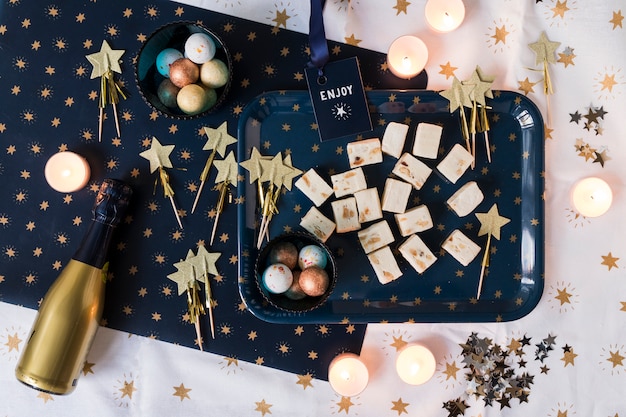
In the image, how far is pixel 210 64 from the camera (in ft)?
3.75

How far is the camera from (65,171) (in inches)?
47.3

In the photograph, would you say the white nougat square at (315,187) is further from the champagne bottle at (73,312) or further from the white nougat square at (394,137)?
the champagne bottle at (73,312)

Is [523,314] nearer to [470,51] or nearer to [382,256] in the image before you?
[382,256]

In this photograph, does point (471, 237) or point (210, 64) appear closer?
point (210, 64)

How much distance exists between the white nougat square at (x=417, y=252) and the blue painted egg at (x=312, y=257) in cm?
20

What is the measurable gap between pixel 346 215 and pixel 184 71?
1.64 ft

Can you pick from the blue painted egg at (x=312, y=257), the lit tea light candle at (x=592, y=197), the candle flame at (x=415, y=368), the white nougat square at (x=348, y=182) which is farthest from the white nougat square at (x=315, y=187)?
the lit tea light candle at (x=592, y=197)

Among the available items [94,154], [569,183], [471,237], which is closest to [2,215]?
[94,154]

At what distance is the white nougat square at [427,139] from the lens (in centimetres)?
121

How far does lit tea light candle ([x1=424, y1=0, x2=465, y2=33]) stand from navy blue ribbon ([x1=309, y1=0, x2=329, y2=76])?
0.27 m

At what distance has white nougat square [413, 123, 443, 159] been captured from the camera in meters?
1.21

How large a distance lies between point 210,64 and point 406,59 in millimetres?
460

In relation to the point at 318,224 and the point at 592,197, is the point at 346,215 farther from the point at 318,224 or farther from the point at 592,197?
the point at 592,197

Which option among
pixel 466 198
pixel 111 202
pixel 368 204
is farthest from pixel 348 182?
pixel 111 202
